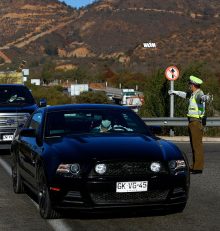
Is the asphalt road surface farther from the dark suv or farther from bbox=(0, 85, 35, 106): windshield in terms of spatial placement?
bbox=(0, 85, 35, 106): windshield

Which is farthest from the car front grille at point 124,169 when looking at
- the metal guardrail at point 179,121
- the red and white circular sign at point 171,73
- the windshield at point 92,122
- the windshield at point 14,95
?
the red and white circular sign at point 171,73

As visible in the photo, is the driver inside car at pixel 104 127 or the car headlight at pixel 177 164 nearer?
the car headlight at pixel 177 164

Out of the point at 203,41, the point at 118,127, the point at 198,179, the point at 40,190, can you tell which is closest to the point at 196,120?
the point at 198,179

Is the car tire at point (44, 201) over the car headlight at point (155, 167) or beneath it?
beneath

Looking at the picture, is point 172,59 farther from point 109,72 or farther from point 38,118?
point 38,118

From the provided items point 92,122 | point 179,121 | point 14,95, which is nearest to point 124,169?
point 92,122

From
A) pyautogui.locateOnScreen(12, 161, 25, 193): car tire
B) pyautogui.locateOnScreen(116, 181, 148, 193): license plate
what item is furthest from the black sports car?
pyautogui.locateOnScreen(12, 161, 25, 193): car tire

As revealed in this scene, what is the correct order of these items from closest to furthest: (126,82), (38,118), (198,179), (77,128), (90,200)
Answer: (90,200), (77,128), (38,118), (198,179), (126,82)

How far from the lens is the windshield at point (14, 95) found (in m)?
16.8

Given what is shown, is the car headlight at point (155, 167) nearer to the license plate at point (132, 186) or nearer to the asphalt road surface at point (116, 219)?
the license plate at point (132, 186)

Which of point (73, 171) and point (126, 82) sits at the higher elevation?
point (73, 171)

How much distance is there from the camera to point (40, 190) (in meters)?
7.92

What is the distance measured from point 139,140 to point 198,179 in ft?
12.4

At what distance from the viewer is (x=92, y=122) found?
8586 mm
